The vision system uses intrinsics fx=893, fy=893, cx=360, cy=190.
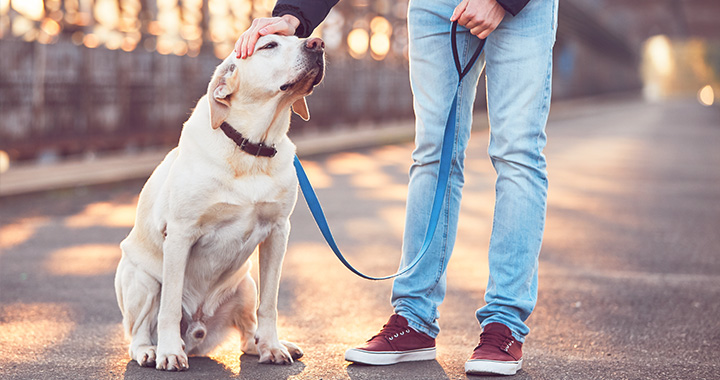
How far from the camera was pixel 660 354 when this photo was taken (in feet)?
10.3

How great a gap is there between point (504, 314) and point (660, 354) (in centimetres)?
65

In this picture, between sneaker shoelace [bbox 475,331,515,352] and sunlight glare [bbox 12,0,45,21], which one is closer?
sneaker shoelace [bbox 475,331,515,352]

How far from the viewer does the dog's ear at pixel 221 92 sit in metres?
2.91

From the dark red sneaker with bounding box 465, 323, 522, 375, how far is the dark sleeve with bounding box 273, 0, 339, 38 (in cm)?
122

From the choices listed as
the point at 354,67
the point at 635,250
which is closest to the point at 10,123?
the point at 635,250

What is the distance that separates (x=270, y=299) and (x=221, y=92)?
722 millimetres

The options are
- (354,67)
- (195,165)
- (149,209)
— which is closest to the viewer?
(195,165)

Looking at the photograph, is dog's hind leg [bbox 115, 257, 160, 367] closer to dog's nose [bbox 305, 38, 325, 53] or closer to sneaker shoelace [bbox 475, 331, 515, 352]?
dog's nose [bbox 305, 38, 325, 53]

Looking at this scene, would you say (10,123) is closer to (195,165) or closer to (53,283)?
(53,283)

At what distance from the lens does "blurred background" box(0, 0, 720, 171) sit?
1046 cm

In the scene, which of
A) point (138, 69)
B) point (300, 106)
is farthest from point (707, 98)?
point (300, 106)

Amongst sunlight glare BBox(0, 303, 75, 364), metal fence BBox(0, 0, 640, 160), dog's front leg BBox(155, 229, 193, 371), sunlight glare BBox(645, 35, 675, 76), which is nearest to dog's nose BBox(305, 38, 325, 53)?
dog's front leg BBox(155, 229, 193, 371)

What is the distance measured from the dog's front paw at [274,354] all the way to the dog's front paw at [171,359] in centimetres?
26

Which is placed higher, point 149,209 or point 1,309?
point 149,209
